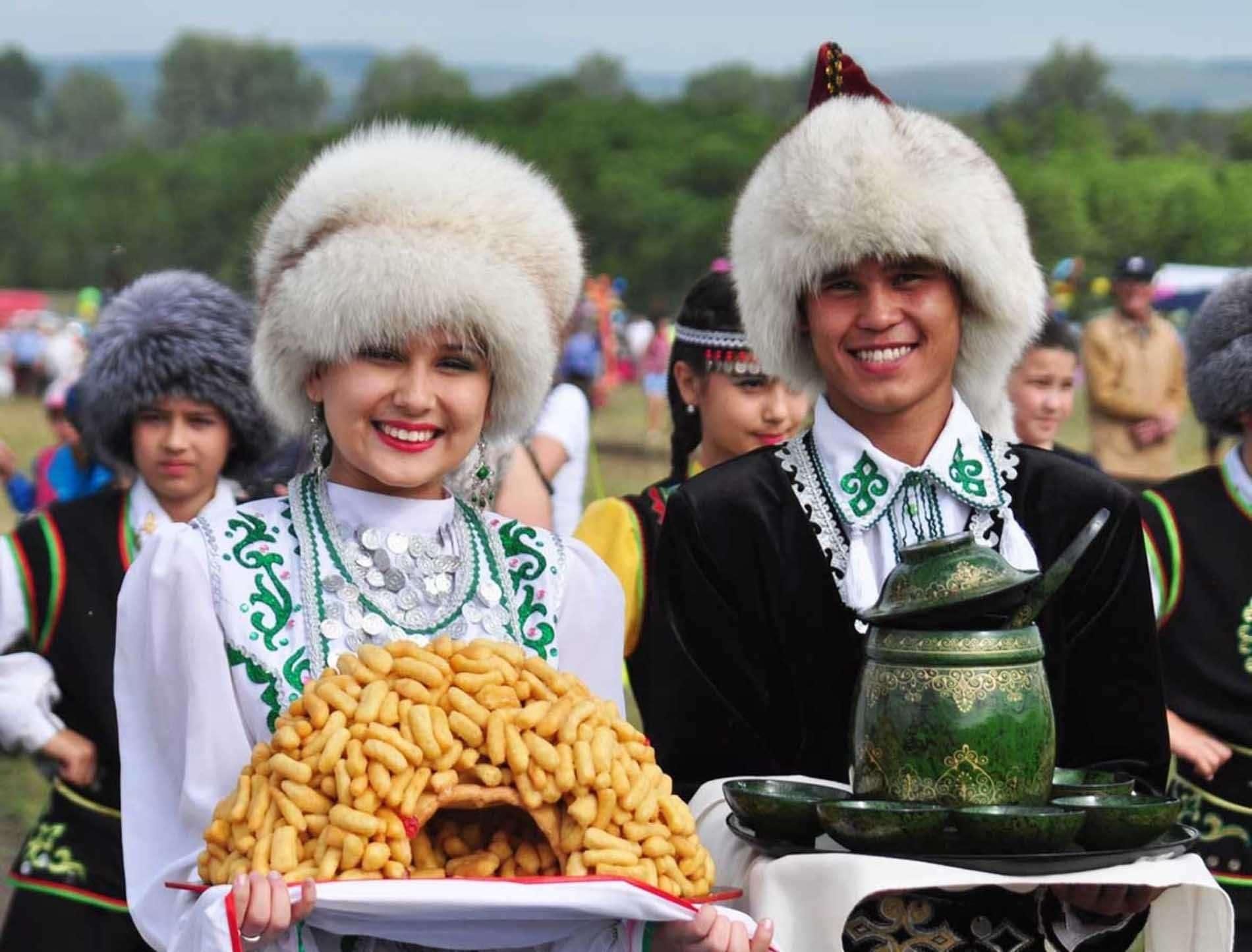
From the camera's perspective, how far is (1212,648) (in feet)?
15.1

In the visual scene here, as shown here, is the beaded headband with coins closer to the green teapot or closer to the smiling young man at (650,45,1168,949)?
the smiling young man at (650,45,1168,949)

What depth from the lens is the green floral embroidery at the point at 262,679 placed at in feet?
9.46

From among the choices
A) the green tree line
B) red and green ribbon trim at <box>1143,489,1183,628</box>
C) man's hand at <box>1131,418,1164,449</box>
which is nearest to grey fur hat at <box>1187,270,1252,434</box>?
red and green ribbon trim at <box>1143,489,1183,628</box>

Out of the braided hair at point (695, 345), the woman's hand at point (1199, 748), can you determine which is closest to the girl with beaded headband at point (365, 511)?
the braided hair at point (695, 345)

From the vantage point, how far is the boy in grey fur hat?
459 cm

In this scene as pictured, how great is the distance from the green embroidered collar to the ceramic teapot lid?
44 cm

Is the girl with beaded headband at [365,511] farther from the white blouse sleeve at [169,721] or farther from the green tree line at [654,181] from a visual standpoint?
the green tree line at [654,181]

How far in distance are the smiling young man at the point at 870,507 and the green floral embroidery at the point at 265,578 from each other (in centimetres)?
62

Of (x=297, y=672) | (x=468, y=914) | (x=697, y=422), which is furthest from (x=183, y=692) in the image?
(x=697, y=422)

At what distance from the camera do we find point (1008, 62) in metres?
157

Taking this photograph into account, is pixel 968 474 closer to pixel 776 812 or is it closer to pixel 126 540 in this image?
pixel 776 812

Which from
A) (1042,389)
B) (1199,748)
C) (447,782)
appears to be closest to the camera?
(447,782)

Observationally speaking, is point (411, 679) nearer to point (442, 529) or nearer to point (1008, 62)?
point (442, 529)

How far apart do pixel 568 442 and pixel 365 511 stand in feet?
12.0
